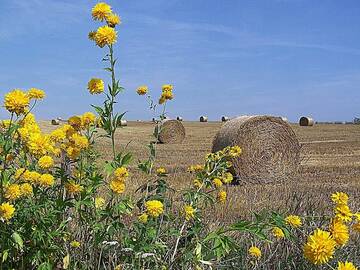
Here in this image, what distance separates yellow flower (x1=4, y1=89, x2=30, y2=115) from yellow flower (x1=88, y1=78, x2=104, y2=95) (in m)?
0.32

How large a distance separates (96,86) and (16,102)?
1.26ft

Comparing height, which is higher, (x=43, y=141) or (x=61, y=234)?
(x=43, y=141)

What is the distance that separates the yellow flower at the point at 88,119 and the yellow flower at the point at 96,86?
0.51 ft

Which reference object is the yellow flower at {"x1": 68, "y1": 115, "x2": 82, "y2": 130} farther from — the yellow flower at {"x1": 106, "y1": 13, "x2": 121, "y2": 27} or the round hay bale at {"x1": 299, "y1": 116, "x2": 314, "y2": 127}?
the round hay bale at {"x1": 299, "y1": 116, "x2": 314, "y2": 127}

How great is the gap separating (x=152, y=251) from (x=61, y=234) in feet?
1.50

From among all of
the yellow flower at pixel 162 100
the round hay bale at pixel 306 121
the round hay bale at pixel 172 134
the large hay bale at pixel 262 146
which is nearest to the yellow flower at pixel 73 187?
the yellow flower at pixel 162 100

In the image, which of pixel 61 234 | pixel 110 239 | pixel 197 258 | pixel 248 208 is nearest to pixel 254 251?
pixel 197 258

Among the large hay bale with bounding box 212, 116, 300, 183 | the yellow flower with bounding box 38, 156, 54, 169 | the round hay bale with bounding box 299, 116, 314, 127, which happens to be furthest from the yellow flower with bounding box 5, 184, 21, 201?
the round hay bale with bounding box 299, 116, 314, 127

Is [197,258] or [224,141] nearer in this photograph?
[197,258]

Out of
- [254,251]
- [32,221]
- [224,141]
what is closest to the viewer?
[32,221]

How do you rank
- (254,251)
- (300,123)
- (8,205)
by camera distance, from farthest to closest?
(300,123) < (254,251) < (8,205)

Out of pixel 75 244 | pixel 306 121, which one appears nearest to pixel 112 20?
pixel 75 244

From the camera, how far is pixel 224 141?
Result: 11.1 m

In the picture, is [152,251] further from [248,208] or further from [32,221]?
[248,208]
